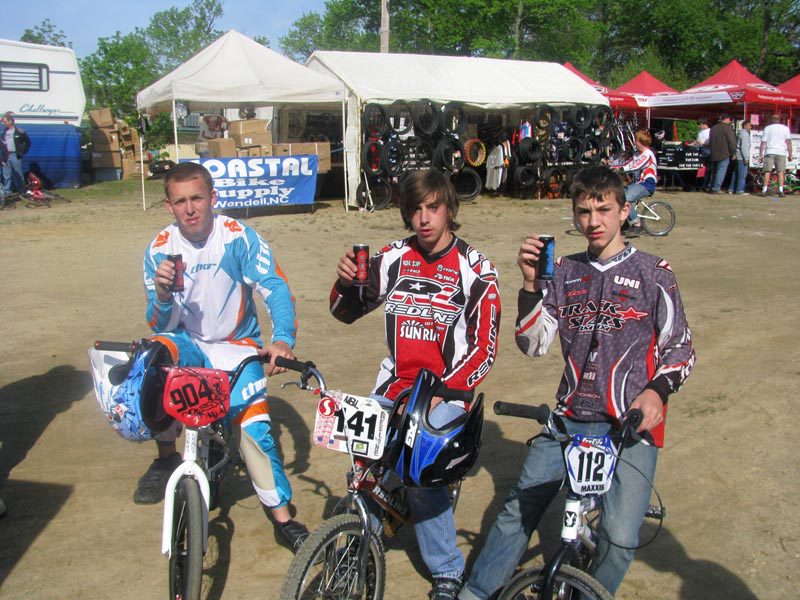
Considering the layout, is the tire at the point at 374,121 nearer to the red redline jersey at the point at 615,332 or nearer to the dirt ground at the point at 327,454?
the dirt ground at the point at 327,454

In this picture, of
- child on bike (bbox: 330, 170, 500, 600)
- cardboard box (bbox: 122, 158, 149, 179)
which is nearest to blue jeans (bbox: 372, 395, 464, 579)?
child on bike (bbox: 330, 170, 500, 600)

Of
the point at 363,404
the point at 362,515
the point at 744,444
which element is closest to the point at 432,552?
the point at 362,515

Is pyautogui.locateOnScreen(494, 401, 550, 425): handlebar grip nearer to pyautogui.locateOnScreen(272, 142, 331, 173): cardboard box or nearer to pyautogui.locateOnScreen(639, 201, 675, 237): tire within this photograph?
pyautogui.locateOnScreen(639, 201, 675, 237): tire

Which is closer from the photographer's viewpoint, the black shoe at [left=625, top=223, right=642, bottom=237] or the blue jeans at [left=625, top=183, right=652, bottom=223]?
the blue jeans at [left=625, top=183, right=652, bottom=223]

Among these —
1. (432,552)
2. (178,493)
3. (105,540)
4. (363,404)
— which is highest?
(363,404)

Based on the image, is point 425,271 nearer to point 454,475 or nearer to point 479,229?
point 454,475

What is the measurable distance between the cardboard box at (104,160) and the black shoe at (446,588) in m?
22.7

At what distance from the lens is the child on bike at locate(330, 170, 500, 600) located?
3.12m

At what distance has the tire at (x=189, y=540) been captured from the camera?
2.89 metres

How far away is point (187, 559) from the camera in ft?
9.54

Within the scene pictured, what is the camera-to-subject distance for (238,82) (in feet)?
49.9

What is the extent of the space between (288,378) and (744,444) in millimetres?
3484

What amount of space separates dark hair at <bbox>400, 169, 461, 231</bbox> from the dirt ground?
172 centimetres

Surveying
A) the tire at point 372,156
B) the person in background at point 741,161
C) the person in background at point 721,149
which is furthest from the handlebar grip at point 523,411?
the person in background at point 741,161
